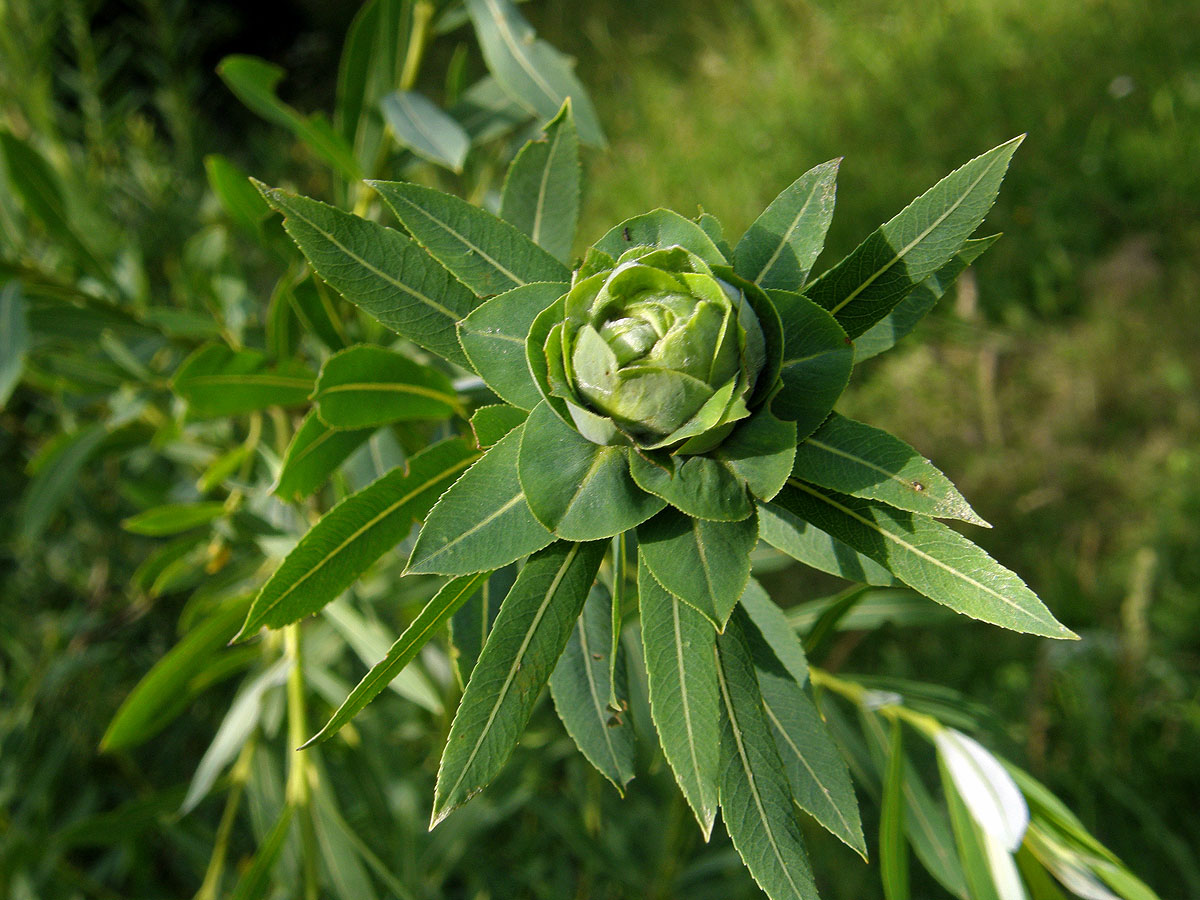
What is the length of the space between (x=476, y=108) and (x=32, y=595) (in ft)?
4.17

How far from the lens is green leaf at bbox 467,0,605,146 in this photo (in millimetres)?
810

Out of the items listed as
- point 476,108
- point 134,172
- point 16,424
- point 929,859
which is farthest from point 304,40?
point 929,859

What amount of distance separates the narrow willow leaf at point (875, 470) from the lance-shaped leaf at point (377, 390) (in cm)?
29

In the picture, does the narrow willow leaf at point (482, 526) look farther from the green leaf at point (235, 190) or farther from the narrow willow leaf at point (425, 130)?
the green leaf at point (235, 190)

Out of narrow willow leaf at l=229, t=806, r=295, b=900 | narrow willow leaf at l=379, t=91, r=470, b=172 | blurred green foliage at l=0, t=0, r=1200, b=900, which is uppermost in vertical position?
narrow willow leaf at l=379, t=91, r=470, b=172

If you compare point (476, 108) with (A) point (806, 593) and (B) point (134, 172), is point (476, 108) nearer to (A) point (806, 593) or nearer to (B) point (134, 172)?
(B) point (134, 172)

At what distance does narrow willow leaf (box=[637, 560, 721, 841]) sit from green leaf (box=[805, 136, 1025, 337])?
0.62 ft

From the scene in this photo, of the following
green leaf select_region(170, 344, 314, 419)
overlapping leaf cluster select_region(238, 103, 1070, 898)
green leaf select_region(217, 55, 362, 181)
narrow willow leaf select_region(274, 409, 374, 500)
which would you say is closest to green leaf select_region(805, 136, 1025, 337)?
overlapping leaf cluster select_region(238, 103, 1070, 898)

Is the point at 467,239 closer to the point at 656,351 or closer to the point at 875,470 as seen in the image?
the point at 656,351

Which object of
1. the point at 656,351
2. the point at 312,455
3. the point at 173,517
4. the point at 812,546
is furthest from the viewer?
the point at 173,517

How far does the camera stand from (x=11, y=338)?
88 cm

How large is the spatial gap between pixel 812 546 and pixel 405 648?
0.25 meters

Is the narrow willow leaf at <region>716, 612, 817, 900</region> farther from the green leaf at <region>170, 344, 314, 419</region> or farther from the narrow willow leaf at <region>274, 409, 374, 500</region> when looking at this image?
the green leaf at <region>170, 344, 314, 419</region>

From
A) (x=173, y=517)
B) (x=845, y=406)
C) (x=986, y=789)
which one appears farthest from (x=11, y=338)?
(x=845, y=406)
